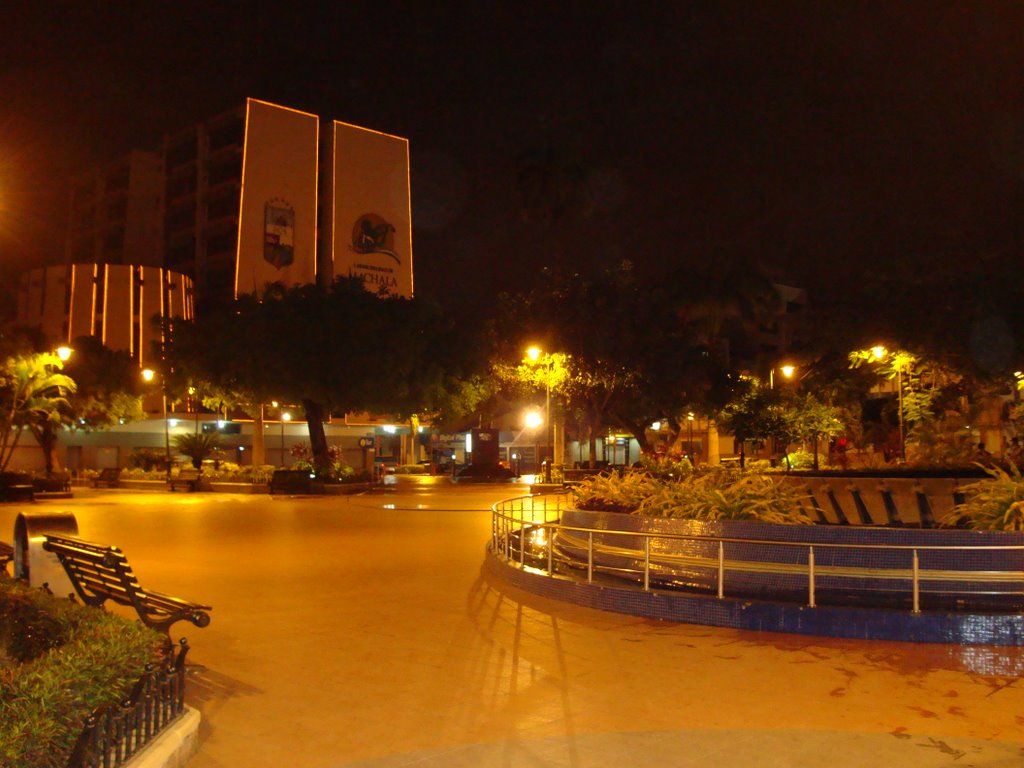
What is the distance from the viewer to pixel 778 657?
27.5 feet

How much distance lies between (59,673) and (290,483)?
33.1 meters

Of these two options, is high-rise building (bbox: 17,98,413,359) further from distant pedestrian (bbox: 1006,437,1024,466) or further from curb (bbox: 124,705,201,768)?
curb (bbox: 124,705,201,768)

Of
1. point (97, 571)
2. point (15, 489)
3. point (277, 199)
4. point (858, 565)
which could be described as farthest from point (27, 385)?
point (858, 565)

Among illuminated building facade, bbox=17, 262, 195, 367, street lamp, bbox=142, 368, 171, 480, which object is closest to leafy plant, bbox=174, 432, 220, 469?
street lamp, bbox=142, 368, 171, 480

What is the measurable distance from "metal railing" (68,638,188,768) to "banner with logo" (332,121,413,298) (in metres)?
65.9

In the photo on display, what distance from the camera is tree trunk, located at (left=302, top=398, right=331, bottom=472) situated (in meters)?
39.7

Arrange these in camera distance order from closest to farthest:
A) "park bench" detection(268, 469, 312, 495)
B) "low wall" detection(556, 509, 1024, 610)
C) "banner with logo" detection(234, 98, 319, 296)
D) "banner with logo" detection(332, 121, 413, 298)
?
"low wall" detection(556, 509, 1024, 610)
"park bench" detection(268, 469, 312, 495)
"banner with logo" detection(234, 98, 319, 296)
"banner with logo" detection(332, 121, 413, 298)

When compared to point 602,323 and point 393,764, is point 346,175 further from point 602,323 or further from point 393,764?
point 393,764

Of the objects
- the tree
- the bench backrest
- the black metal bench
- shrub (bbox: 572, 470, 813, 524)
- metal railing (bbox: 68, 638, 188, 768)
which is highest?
the tree

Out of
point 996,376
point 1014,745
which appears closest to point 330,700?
point 1014,745

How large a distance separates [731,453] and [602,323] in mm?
33812

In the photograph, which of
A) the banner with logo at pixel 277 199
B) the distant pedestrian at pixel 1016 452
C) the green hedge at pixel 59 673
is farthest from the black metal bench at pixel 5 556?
the banner with logo at pixel 277 199

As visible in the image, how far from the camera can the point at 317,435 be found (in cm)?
4100

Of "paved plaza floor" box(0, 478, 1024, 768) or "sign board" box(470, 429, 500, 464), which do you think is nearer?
"paved plaza floor" box(0, 478, 1024, 768)
